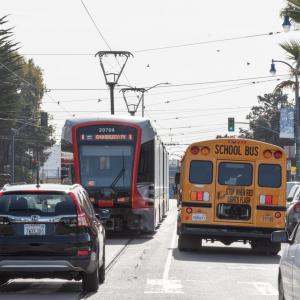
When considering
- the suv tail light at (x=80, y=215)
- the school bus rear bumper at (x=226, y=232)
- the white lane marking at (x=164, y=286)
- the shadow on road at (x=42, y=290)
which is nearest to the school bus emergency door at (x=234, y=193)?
the school bus rear bumper at (x=226, y=232)

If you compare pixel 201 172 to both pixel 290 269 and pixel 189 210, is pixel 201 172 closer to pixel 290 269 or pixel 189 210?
pixel 189 210

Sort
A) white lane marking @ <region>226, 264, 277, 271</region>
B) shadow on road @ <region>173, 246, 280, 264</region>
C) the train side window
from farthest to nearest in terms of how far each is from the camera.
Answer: the train side window → shadow on road @ <region>173, 246, 280, 264</region> → white lane marking @ <region>226, 264, 277, 271</region>

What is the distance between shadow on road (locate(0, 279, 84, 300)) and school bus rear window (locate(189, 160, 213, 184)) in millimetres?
7126

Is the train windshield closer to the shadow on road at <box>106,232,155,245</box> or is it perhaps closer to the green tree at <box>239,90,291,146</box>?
the shadow on road at <box>106,232,155,245</box>

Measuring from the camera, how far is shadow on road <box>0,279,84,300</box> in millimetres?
13898

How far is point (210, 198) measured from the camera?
897 inches

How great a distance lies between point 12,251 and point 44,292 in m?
1.09

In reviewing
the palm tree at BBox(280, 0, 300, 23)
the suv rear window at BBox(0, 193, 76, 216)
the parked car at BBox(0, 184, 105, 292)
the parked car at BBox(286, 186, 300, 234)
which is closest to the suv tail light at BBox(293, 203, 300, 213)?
the parked car at BBox(286, 186, 300, 234)

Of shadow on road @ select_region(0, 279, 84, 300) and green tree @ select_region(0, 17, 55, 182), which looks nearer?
shadow on road @ select_region(0, 279, 84, 300)

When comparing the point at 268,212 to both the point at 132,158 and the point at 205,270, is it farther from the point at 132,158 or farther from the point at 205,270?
the point at 132,158

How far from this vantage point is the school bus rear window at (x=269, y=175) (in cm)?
2272

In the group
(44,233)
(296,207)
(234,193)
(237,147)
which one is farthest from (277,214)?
(44,233)

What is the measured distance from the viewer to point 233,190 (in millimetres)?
22750

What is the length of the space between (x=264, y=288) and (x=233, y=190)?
24.3ft
